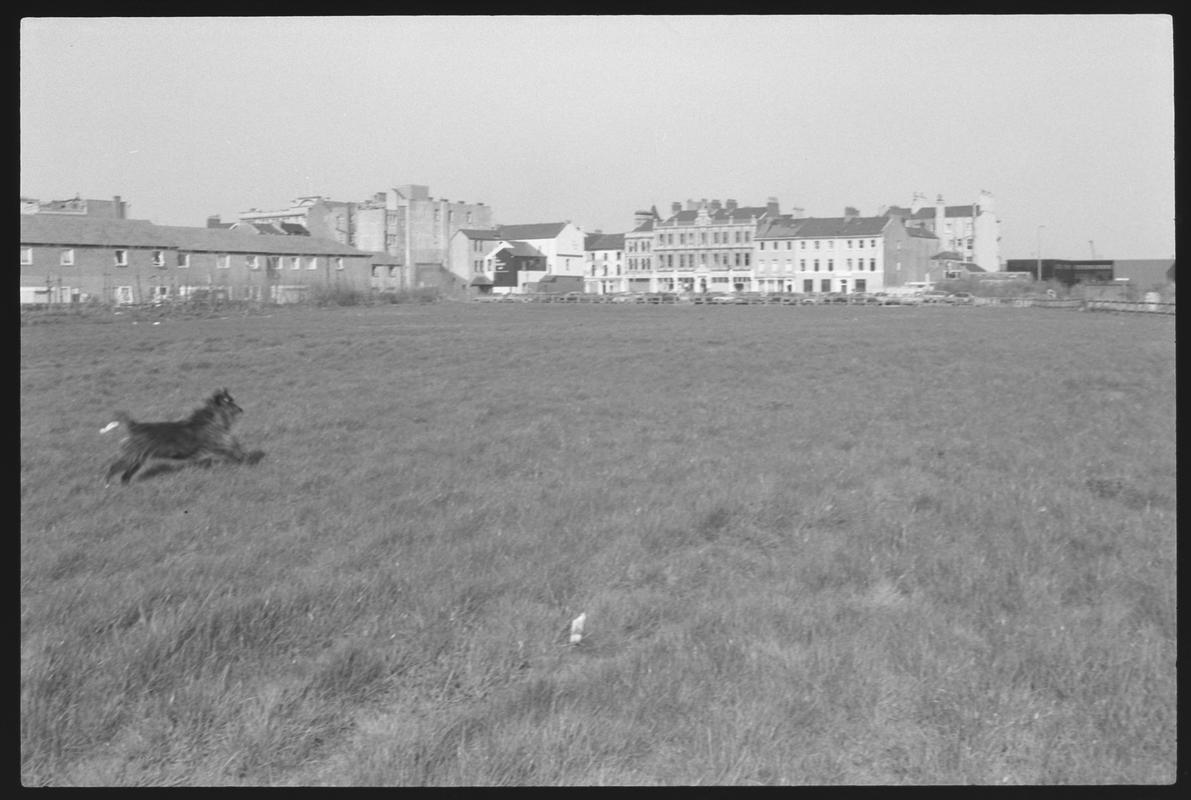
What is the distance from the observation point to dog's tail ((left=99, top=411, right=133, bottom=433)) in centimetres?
831

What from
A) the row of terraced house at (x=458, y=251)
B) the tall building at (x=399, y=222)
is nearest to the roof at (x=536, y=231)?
the row of terraced house at (x=458, y=251)

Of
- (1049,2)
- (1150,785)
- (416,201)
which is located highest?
(416,201)

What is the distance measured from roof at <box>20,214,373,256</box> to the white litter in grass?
9838 mm

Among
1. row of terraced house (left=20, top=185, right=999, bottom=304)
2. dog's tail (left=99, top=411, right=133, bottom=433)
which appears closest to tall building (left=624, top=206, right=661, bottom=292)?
row of terraced house (left=20, top=185, right=999, bottom=304)

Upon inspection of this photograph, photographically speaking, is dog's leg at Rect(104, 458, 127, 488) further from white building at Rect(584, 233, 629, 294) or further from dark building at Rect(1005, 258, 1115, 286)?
white building at Rect(584, 233, 629, 294)

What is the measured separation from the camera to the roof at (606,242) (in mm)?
101562

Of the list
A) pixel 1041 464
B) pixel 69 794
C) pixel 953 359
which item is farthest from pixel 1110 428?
pixel 69 794

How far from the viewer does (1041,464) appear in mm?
9492

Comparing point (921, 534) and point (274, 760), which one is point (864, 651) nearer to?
point (921, 534)

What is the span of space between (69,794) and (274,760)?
0.82 meters

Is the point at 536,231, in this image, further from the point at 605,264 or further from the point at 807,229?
the point at 807,229

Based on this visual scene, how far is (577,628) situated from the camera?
5.12 m

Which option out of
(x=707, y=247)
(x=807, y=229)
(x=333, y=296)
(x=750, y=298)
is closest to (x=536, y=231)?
(x=707, y=247)

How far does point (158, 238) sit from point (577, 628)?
31366 millimetres
